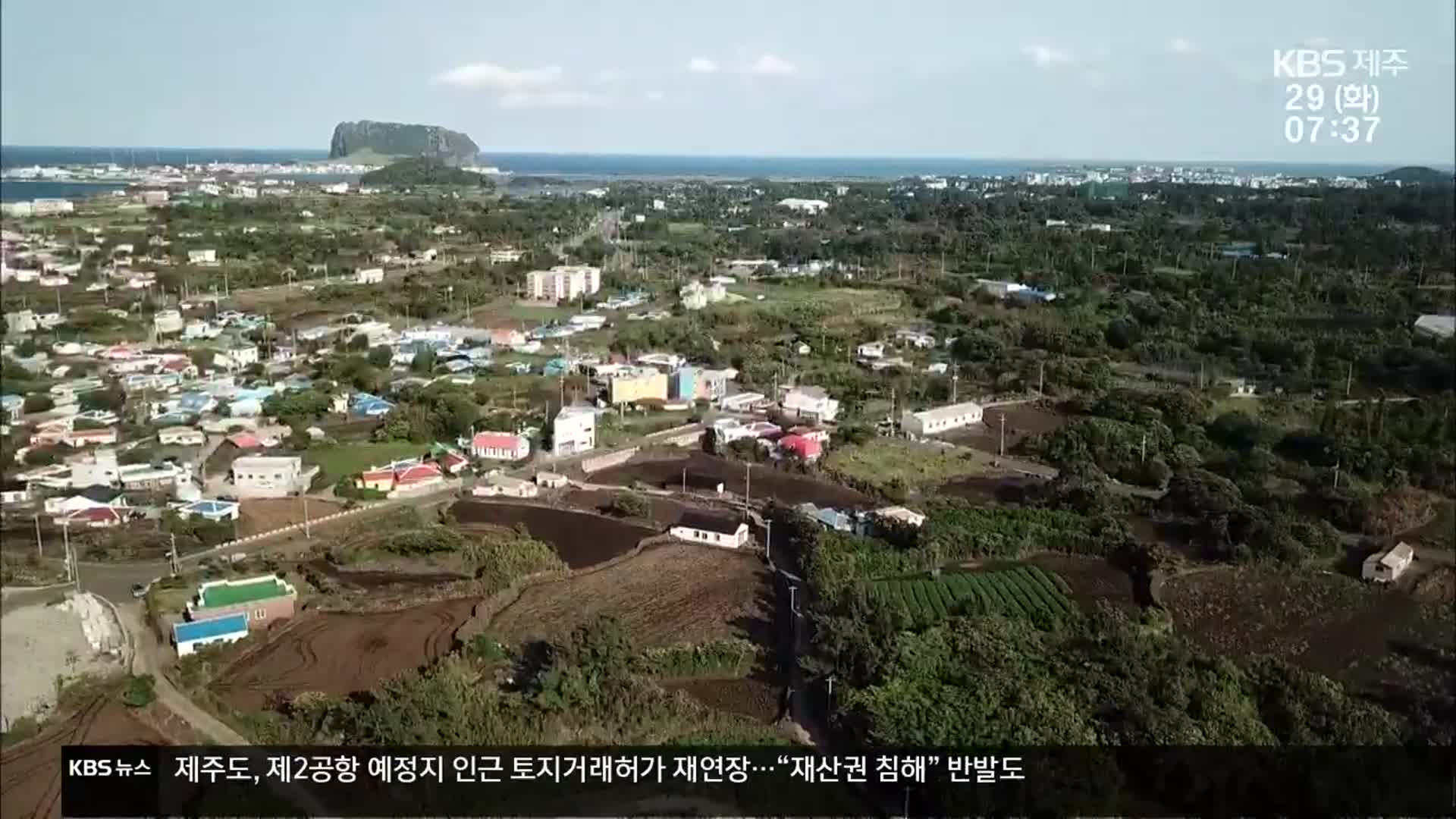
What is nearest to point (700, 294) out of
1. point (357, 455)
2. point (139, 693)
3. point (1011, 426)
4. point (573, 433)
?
point (1011, 426)

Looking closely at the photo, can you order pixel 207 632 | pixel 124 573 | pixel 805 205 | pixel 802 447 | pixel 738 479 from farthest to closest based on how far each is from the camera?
1. pixel 805 205
2. pixel 802 447
3. pixel 738 479
4. pixel 124 573
5. pixel 207 632

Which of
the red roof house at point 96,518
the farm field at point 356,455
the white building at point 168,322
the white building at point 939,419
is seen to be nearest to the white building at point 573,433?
the farm field at point 356,455

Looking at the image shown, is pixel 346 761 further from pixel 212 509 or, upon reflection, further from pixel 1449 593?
pixel 1449 593

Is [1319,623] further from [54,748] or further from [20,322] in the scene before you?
[20,322]

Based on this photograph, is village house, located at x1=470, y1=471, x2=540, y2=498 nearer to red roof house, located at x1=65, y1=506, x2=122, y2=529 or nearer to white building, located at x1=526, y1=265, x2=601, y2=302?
red roof house, located at x1=65, y1=506, x2=122, y2=529

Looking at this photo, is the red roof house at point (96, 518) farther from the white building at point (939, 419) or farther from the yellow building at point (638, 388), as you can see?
the white building at point (939, 419)

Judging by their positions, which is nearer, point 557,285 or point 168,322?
point 168,322

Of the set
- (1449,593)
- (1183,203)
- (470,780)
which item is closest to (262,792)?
(470,780)
